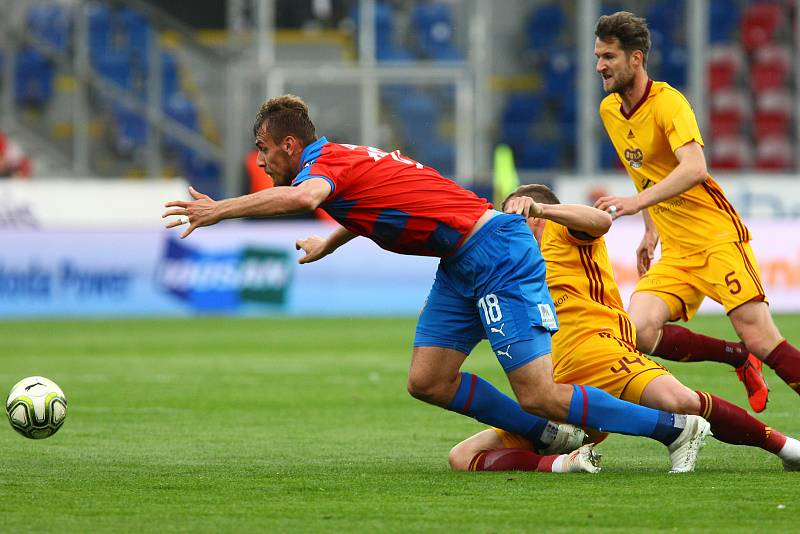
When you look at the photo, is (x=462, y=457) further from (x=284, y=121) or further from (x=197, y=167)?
(x=197, y=167)

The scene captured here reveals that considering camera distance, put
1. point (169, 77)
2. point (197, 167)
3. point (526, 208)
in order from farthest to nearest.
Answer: point (169, 77), point (197, 167), point (526, 208)

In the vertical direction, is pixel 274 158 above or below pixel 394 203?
above

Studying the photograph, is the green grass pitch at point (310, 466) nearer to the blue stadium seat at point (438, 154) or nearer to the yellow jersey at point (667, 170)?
the yellow jersey at point (667, 170)

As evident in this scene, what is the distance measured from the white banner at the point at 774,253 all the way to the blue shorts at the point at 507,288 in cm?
1190

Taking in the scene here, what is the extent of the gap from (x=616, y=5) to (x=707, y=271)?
18.7 meters

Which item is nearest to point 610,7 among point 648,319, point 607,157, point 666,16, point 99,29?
point 666,16

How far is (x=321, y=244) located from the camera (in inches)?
276

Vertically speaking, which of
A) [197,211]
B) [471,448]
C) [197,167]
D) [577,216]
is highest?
[197,211]

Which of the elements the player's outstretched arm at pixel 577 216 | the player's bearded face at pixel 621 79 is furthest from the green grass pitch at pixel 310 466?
the player's bearded face at pixel 621 79

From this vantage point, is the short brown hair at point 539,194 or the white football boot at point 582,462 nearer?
the white football boot at point 582,462

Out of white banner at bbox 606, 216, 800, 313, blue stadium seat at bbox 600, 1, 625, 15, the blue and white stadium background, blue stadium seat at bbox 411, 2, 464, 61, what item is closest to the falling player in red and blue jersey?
white banner at bbox 606, 216, 800, 313

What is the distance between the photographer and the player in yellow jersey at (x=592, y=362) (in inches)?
253

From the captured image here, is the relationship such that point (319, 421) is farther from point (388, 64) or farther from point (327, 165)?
point (388, 64)

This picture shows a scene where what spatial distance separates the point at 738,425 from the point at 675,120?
5.24 ft
